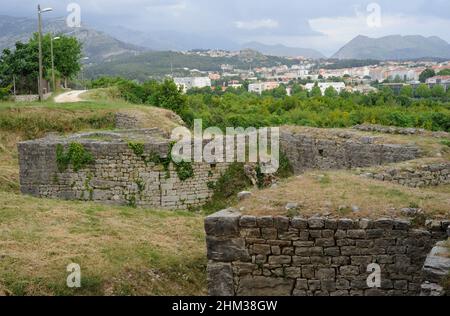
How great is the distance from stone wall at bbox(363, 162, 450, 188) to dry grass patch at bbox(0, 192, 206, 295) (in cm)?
356

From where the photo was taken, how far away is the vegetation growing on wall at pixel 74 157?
1497 centimetres

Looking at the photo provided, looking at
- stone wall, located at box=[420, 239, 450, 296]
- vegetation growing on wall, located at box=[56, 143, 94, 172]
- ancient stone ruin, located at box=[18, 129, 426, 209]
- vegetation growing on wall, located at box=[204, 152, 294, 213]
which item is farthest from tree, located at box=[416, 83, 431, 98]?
stone wall, located at box=[420, 239, 450, 296]

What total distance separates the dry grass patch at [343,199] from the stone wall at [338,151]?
5.42 m

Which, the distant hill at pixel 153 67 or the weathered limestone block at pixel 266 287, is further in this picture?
the distant hill at pixel 153 67

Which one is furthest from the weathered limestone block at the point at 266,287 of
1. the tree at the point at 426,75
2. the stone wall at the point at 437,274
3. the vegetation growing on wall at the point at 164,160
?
the tree at the point at 426,75

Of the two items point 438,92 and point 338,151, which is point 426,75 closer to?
point 438,92

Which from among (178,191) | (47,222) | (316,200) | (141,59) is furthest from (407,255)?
(141,59)

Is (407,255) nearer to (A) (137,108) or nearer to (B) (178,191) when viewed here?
(B) (178,191)

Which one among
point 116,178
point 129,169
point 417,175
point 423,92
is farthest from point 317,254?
point 423,92

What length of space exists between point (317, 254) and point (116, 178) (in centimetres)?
880

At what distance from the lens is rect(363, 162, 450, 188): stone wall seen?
10664 millimetres

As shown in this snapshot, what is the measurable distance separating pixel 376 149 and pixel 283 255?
8.12m

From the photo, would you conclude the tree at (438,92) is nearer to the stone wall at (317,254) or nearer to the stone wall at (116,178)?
the stone wall at (116,178)

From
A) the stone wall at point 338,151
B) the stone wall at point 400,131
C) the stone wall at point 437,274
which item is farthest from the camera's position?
the stone wall at point 400,131
